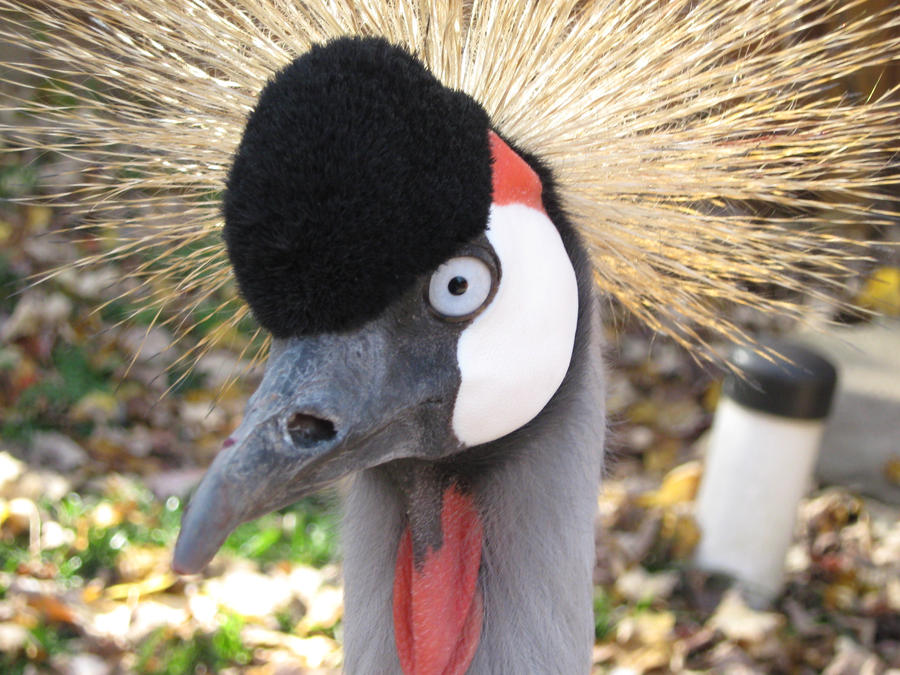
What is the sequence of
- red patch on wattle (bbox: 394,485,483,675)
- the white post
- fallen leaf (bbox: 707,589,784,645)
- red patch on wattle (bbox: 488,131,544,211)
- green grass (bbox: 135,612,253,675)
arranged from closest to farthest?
red patch on wattle (bbox: 488,131,544,211) → red patch on wattle (bbox: 394,485,483,675) → green grass (bbox: 135,612,253,675) → fallen leaf (bbox: 707,589,784,645) → the white post

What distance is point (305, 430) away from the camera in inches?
31.3

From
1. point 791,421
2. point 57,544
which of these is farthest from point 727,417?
point 57,544

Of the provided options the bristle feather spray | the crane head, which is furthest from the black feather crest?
the bristle feather spray

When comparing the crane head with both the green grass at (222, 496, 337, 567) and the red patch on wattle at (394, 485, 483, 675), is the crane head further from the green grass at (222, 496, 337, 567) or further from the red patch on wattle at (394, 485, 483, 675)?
the green grass at (222, 496, 337, 567)

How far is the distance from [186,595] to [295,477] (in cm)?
138

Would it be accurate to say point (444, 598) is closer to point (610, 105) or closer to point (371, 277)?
point (371, 277)

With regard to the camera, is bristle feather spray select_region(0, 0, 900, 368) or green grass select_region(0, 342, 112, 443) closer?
bristle feather spray select_region(0, 0, 900, 368)

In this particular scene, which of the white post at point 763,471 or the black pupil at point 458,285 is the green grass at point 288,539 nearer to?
the white post at point 763,471

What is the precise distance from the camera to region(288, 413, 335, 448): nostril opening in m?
0.79

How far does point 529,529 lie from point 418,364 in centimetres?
28

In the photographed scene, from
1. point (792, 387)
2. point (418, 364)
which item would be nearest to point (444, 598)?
point (418, 364)

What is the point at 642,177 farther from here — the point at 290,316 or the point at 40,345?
the point at 40,345

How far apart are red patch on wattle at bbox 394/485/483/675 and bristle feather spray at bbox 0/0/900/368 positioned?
338 millimetres

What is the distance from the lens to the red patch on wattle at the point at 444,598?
1.00 metres
